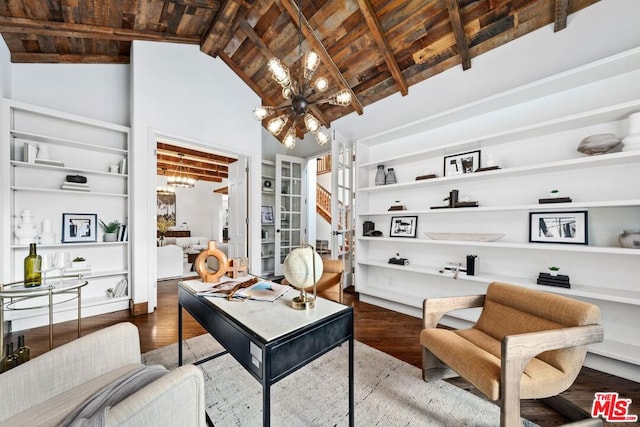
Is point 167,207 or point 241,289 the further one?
point 167,207

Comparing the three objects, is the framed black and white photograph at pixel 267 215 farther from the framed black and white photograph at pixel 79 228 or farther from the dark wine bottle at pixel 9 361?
the dark wine bottle at pixel 9 361

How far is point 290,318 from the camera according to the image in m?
1.12

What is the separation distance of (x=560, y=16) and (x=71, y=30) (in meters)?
4.78

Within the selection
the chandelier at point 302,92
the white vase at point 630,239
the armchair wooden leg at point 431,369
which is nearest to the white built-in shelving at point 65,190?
the chandelier at point 302,92

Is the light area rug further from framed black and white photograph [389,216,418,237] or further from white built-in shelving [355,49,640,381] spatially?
framed black and white photograph [389,216,418,237]

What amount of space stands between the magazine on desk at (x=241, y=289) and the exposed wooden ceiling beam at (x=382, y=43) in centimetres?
273

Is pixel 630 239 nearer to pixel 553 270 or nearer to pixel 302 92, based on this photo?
pixel 553 270

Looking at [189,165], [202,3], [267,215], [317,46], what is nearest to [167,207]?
[189,165]

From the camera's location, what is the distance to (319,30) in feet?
9.77

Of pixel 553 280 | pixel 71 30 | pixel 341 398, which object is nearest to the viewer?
pixel 341 398

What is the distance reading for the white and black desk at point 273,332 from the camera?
3.06ft

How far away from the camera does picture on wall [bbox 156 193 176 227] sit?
8.23 metres

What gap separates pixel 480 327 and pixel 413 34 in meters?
2.89

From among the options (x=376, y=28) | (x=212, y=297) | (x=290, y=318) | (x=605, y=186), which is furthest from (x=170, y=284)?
(x=605, y=186)
